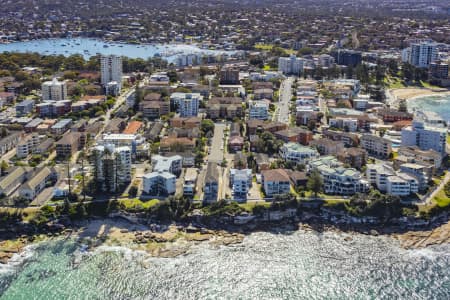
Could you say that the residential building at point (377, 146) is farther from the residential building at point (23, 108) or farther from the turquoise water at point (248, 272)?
the residential building at point (23, 108)

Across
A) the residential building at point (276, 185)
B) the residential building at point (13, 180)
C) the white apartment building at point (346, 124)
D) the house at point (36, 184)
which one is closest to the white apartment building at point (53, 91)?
the residential building at point (13, 180)

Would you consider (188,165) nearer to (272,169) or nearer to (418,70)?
(272,169)

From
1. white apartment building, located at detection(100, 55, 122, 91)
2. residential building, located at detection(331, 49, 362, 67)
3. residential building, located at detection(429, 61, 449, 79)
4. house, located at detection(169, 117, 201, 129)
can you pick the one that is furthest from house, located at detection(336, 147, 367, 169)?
residential building, located at detection(331, 49, 362, 67)

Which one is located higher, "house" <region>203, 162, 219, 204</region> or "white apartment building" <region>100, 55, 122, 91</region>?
"white apartment building" <region>100, 55, 122, 91</region>

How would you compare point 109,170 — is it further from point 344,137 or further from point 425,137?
point 425,137

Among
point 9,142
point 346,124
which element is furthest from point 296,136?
point 9,142

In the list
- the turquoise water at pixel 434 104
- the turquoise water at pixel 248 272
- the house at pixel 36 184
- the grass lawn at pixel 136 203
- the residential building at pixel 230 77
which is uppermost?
the residential building at pixel 230 77

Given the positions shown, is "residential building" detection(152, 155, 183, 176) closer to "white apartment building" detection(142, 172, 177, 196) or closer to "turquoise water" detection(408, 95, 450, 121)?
"white apartment building" detection(142, 172, 177, 196)
